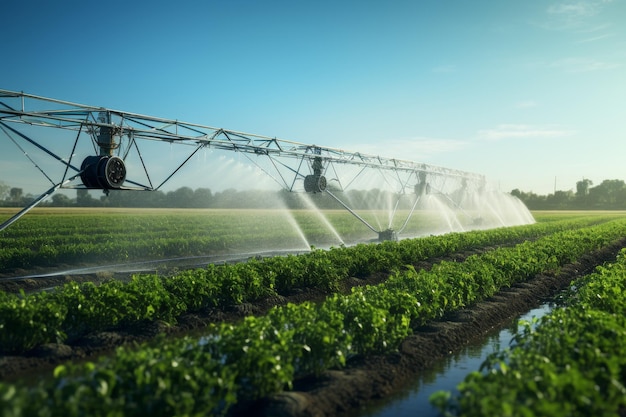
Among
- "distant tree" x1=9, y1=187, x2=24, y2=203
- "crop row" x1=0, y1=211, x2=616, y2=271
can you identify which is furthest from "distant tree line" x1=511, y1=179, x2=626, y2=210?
"distant tree" x1=9, y1=187, x2=24, y2=203

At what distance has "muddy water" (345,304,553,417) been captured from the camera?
6305 millimetres

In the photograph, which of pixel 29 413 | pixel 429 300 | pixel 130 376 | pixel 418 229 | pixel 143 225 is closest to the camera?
pixel 29 413

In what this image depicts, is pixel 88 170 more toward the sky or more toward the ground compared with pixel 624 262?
more toward the sky

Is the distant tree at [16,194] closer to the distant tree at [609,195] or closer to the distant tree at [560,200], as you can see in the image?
the distant tree at [560,200]

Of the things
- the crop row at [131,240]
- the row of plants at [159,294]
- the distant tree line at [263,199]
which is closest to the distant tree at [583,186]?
the distant tree line at [263,199]

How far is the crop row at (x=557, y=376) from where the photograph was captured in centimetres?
429

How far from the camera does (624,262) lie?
1423cm

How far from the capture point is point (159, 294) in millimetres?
9461

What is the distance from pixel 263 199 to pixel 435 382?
46.6 m

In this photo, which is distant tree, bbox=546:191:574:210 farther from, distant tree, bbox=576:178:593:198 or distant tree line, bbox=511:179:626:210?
distant tree, bbox=576:178:593:198

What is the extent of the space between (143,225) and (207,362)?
32122mm

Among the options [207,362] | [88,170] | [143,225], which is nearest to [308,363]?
[207,362]

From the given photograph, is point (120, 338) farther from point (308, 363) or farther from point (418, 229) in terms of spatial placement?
point (418, 229)

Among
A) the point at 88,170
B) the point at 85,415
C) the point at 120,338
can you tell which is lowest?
the point at 120,338
